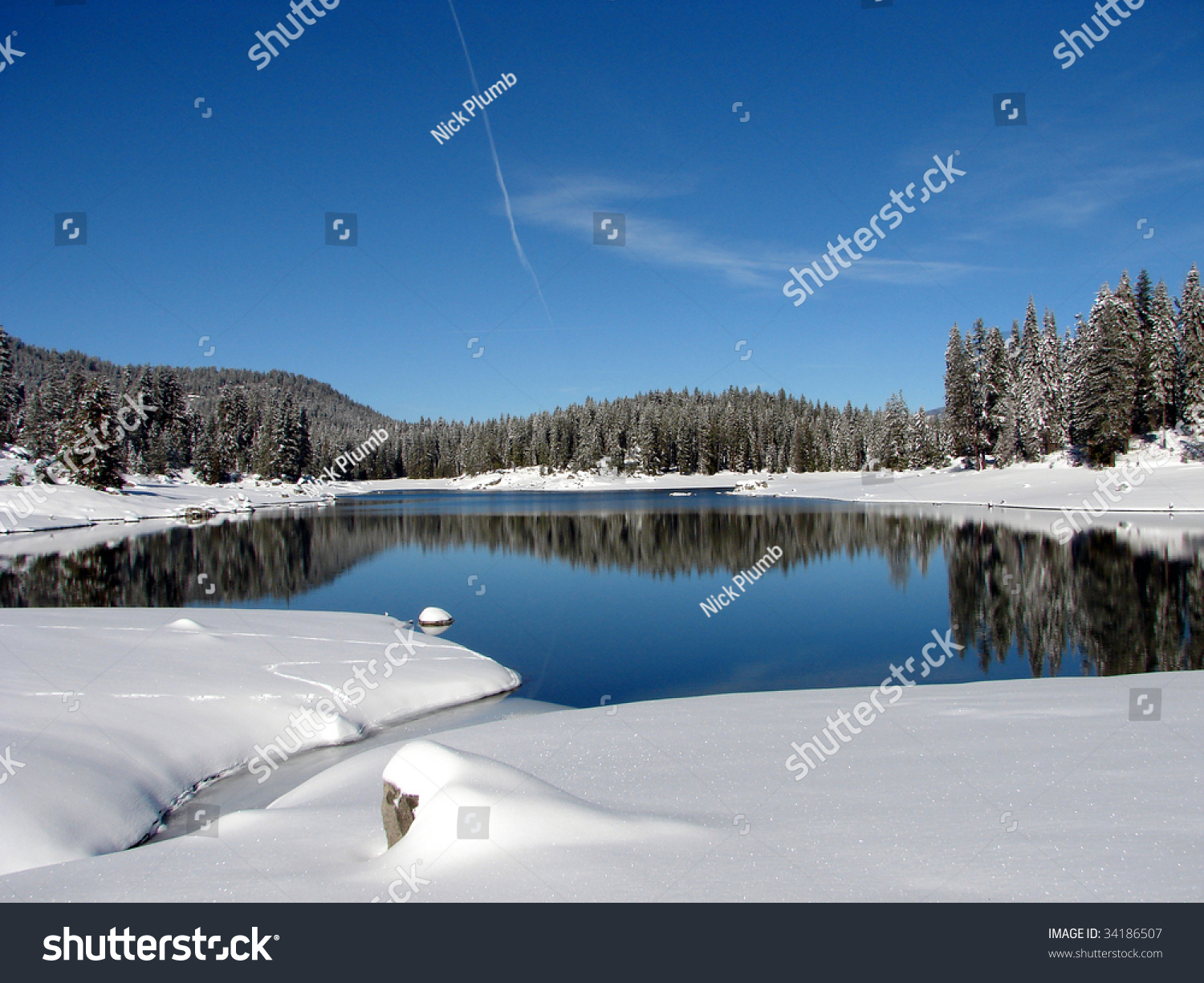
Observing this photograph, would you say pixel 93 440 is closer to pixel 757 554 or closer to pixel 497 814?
pixel 757 554

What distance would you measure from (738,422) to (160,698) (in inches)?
4677

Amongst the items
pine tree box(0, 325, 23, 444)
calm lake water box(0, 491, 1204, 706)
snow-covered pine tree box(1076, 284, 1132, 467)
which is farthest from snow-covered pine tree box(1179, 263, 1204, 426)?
pine tree box(0, 325, 23, 444)

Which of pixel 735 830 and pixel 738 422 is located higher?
pixel 738 422

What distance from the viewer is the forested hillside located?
5834 cm

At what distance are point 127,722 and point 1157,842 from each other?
1070cm

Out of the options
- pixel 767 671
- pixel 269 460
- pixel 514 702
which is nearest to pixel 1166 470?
pixel 767 671

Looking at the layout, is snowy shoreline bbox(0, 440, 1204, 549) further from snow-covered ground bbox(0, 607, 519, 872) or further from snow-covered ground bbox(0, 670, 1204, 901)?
snow-covered ground bbox(0, 670, 1204, 901)

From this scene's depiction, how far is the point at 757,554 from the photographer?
33375 millimetres

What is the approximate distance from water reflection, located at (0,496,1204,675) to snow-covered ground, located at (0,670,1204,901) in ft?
29.7

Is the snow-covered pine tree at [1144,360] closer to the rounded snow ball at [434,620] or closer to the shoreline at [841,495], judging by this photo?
the shoreline at [841,495]

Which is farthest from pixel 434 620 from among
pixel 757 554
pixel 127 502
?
pixel 127 502

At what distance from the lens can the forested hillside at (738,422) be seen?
5834 cm

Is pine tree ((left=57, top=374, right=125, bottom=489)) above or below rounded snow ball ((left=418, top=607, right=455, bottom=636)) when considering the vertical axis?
above
